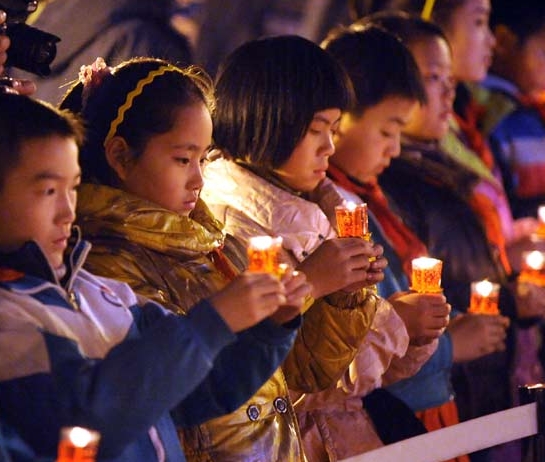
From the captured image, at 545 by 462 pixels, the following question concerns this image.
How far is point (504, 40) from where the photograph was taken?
736cm

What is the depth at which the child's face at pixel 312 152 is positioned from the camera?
13.3ft

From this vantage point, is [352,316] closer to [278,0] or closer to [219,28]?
[219,28]

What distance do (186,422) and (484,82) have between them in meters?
4.06

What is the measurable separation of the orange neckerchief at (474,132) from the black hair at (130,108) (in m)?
3.12

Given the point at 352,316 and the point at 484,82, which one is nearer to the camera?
the point at 352,316

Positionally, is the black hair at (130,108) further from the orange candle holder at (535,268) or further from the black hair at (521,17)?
the black hair at (521,17)

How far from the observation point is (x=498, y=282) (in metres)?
5.55

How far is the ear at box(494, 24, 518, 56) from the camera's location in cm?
732

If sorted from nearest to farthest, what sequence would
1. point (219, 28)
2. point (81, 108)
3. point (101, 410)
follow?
1. point (101, 410)
2. point (81, 108)
3. point (219, 28)

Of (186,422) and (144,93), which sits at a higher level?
(144,93)

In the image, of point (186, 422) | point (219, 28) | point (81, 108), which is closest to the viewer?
point (186, 422)

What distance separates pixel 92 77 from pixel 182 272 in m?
0.54

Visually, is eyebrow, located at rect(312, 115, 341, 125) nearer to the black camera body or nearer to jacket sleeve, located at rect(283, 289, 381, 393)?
jacket sleeve, located at rect(283, 289, 381, 393)

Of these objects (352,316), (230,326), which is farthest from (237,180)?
(230,326)
